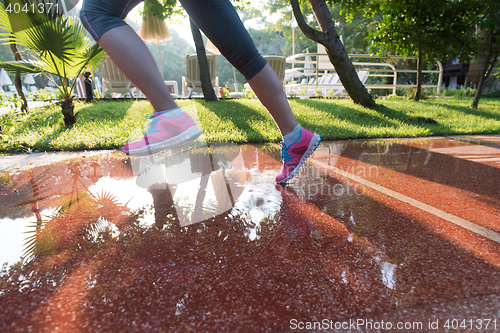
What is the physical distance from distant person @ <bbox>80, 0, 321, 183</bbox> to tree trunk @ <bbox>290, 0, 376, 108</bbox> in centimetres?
461

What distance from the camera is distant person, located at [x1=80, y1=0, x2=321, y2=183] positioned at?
144 centimetres

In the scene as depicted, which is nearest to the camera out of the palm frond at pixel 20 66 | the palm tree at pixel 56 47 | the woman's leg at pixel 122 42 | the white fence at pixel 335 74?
the woman's leg at pixel 122 42

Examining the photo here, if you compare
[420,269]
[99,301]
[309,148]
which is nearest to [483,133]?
[309,148]

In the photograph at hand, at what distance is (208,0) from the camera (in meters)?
1.47

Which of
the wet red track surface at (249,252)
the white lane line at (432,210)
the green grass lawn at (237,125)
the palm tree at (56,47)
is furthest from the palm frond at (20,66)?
the white lane line at (432,210)

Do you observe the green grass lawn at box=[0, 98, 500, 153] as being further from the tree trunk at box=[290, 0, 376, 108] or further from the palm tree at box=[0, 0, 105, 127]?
the palm tree at box=[0, 0, 105, 127]

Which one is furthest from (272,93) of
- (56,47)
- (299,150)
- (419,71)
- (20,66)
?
(419,71)

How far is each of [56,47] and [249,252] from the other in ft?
13.1

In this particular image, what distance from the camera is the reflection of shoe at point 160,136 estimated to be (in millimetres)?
1530

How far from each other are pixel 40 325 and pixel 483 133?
5.27m

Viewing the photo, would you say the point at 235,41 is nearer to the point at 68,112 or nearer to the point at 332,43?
the point at 68,112

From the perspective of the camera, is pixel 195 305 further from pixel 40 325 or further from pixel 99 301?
pixel 40 325

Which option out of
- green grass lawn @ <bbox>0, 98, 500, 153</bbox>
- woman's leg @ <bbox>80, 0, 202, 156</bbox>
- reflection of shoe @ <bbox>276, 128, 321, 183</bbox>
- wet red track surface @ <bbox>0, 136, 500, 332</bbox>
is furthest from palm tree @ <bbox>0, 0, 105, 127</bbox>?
reflection of shoe @ <bbox>276, 128, 321, 183</bbox>

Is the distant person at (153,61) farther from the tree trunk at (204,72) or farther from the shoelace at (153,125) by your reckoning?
the tree trunk at (204,72)
